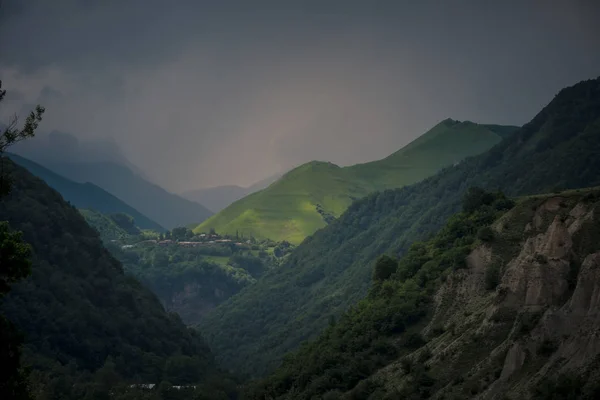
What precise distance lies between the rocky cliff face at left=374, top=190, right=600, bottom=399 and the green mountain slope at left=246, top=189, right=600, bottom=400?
0.11m

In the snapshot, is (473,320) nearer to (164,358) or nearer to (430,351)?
(430,351)

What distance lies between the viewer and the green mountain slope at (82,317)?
408 feet

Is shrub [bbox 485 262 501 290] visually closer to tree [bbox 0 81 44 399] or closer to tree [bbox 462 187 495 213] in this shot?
tree [bbox 462 187 495 213]

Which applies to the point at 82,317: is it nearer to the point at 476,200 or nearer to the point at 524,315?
the point at 476,200

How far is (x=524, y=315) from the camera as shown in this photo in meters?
59.1

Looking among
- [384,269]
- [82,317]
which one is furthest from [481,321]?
[82,317]

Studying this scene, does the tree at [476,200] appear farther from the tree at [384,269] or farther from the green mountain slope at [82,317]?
the green mountain slope at [82,317]

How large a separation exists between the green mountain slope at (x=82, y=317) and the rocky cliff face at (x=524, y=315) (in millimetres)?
56479

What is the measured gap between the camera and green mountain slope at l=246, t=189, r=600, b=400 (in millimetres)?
52312

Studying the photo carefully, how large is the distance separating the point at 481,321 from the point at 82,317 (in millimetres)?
96397

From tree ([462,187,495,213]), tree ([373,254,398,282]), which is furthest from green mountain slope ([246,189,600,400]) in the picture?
tree ([373,254,398,282])

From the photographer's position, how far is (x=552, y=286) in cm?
6094

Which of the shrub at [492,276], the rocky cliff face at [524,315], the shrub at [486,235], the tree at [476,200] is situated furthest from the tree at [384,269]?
the shrub at [492,276]

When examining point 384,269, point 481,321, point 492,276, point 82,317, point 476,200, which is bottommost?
point 481,321
